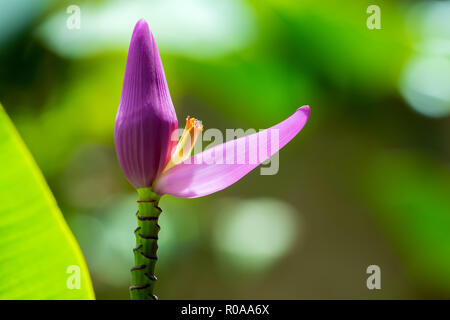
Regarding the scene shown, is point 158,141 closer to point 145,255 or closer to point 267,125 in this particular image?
point 145,255

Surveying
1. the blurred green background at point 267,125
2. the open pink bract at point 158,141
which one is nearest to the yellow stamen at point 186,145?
the open pink bract at point 158,141

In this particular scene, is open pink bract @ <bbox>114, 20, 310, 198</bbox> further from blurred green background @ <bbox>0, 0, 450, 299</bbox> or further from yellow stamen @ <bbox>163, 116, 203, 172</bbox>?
blurred green background @ <bbox>0, 0, 450, 299</bbox>

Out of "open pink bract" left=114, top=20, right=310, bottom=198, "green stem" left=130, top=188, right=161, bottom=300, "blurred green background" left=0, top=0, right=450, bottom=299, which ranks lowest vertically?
"green stem" left=130, top=188, right=161, bottom=300

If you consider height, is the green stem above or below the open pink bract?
below

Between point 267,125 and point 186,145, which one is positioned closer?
point 186,145

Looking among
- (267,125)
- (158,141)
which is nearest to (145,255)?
(158,141)

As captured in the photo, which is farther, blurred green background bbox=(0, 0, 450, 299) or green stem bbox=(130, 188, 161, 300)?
blurred green background bbox=(0, 0, 450, 299)

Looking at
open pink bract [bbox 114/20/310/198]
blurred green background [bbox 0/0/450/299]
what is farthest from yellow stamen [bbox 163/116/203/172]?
blurred green background [bbox 0/0/450/299]
